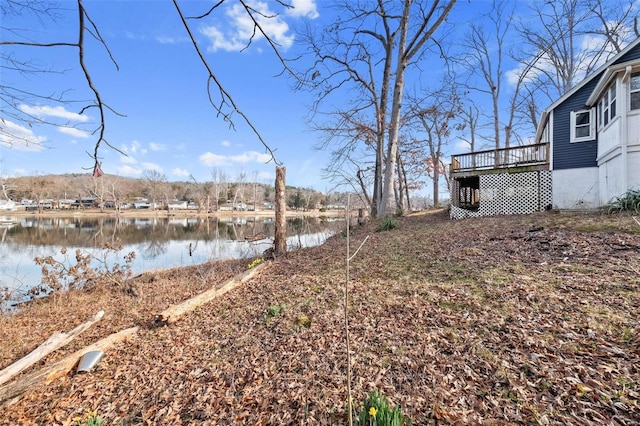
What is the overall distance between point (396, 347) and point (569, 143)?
11.8 metres

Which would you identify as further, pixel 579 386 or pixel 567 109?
pixel 567 109

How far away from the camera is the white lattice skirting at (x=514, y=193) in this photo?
10.9 metres

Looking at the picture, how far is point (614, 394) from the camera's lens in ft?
6.96

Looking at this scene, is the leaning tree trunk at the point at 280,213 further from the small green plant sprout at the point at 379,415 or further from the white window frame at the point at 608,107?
the white window frame at the point at 608,107

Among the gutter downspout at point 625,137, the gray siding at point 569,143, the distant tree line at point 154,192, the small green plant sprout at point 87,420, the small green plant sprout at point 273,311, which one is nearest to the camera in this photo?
the small green plant sprout at point 87,420

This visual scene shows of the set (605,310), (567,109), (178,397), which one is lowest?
(178,397)

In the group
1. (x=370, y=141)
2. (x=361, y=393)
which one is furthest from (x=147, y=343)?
(x=370, y=141)

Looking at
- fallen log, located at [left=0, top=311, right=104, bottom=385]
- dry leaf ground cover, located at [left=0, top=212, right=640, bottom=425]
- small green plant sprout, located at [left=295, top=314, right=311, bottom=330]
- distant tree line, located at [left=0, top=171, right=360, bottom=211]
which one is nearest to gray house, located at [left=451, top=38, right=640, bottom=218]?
dry leaf ground cover, located at [left=0, top=212, right=640, bottom=425]

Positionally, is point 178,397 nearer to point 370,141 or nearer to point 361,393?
point 361,393

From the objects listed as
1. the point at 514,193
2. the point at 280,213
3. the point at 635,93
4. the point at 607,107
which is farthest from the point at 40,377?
the point at 607,107

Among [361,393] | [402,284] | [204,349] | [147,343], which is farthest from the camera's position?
[402,284]

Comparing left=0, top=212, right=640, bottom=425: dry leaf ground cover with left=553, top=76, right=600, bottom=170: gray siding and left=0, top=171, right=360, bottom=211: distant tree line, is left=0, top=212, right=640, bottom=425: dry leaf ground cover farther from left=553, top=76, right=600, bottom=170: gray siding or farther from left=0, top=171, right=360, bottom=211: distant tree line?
left=0, top=171, right=360, bottom=211: distant tree line

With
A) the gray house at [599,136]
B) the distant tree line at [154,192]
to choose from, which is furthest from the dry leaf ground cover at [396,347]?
the distant tree line at [154,192]

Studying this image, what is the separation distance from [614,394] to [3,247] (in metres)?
22.0
